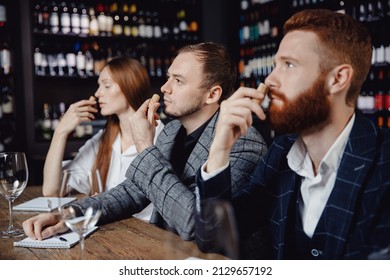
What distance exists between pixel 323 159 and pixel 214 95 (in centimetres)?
65

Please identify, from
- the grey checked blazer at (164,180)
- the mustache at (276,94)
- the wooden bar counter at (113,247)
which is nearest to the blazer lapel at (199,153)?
the grey checked blazer at (164,180)

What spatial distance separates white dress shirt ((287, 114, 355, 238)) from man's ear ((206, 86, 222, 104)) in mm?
543

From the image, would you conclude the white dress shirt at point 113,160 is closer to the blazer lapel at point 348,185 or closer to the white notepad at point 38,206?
the white notepad at point 38,206

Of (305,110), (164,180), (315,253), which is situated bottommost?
(315,253)

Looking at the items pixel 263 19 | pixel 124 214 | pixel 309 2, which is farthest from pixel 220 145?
pixel 263 19

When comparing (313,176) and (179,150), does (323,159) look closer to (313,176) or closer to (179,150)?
(313,176)

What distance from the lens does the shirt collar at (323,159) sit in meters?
1.07

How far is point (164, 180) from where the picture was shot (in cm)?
124

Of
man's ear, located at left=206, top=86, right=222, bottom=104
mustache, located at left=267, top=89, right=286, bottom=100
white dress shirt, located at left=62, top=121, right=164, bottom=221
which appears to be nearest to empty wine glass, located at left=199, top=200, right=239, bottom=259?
mustache, located at left=267, top=89, right=286, bottom=100

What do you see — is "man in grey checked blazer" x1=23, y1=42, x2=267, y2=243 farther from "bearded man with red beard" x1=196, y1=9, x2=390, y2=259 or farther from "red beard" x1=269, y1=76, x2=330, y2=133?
"red beard" x1=269, y1=76, x2=330, y2=133

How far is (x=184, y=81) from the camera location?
1.60 m

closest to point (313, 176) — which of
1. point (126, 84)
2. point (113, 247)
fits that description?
point (113, 247)

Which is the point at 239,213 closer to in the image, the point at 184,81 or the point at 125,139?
the point at 184,81

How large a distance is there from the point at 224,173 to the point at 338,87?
34cm
